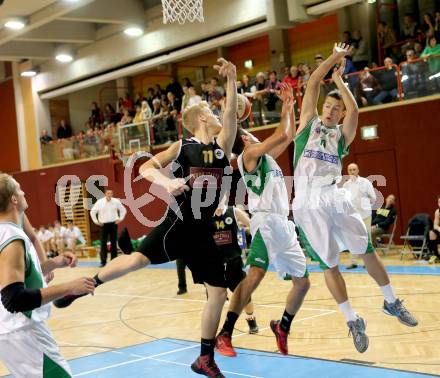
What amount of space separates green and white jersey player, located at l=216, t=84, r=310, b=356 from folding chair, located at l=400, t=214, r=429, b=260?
7619 mm

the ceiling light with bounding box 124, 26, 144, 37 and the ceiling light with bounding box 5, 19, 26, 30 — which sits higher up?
the ceiling light with bounding box 5, 19, 26, 30

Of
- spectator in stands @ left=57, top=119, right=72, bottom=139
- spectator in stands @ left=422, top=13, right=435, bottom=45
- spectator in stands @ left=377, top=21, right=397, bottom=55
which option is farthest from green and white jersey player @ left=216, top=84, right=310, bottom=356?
spectator in stands @ left=57, top=119, right=72, bottom=139

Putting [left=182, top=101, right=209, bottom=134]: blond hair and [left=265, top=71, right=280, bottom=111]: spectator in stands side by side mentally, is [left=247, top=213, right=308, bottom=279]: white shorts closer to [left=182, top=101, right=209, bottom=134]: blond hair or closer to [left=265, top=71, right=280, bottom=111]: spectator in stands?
[left=182, top=101, right=209, bottom=134]: blond hair

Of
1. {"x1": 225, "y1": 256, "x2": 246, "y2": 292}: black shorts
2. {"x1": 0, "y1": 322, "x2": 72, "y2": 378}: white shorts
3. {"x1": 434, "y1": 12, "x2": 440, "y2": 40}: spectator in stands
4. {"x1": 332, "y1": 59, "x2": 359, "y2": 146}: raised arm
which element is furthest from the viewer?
{"x1": 434, "y1": 12, "x2": 440, "y2": 40}: spectator in stands

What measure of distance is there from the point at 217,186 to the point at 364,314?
389 centimetres

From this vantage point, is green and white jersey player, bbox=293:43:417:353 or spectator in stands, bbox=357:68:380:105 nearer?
→ green and white jersey player, bbox=293:43:417:353

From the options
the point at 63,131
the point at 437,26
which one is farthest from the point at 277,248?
the point at 63,131

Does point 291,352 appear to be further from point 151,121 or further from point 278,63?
point 278,63

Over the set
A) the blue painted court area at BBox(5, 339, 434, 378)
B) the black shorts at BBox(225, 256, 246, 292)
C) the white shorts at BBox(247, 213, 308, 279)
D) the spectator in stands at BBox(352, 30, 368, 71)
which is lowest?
the blue painted court area at BBox(5, 339, 434, 378)

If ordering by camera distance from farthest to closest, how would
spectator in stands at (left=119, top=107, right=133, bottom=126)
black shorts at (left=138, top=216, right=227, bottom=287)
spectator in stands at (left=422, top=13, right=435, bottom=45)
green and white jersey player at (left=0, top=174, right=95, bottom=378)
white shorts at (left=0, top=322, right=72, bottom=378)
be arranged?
1. spectator in stands at (left=119, top=107, right=133, bottom=126)
2. spectator in stands at (left=422, top=13, right=435, bottom=45)
3. black shorts at (left=138, top=216, right=227, bottom=287)
4. white shorts at (left=0, top=322, right=72, bottom=378)
5. green and white jersey player at (left=0, top=174, right=95, bottom=378)

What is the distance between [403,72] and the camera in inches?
570

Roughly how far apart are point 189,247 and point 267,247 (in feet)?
3.94

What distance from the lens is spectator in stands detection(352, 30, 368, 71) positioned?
17.1 metres

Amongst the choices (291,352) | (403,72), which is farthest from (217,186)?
(403,72)
